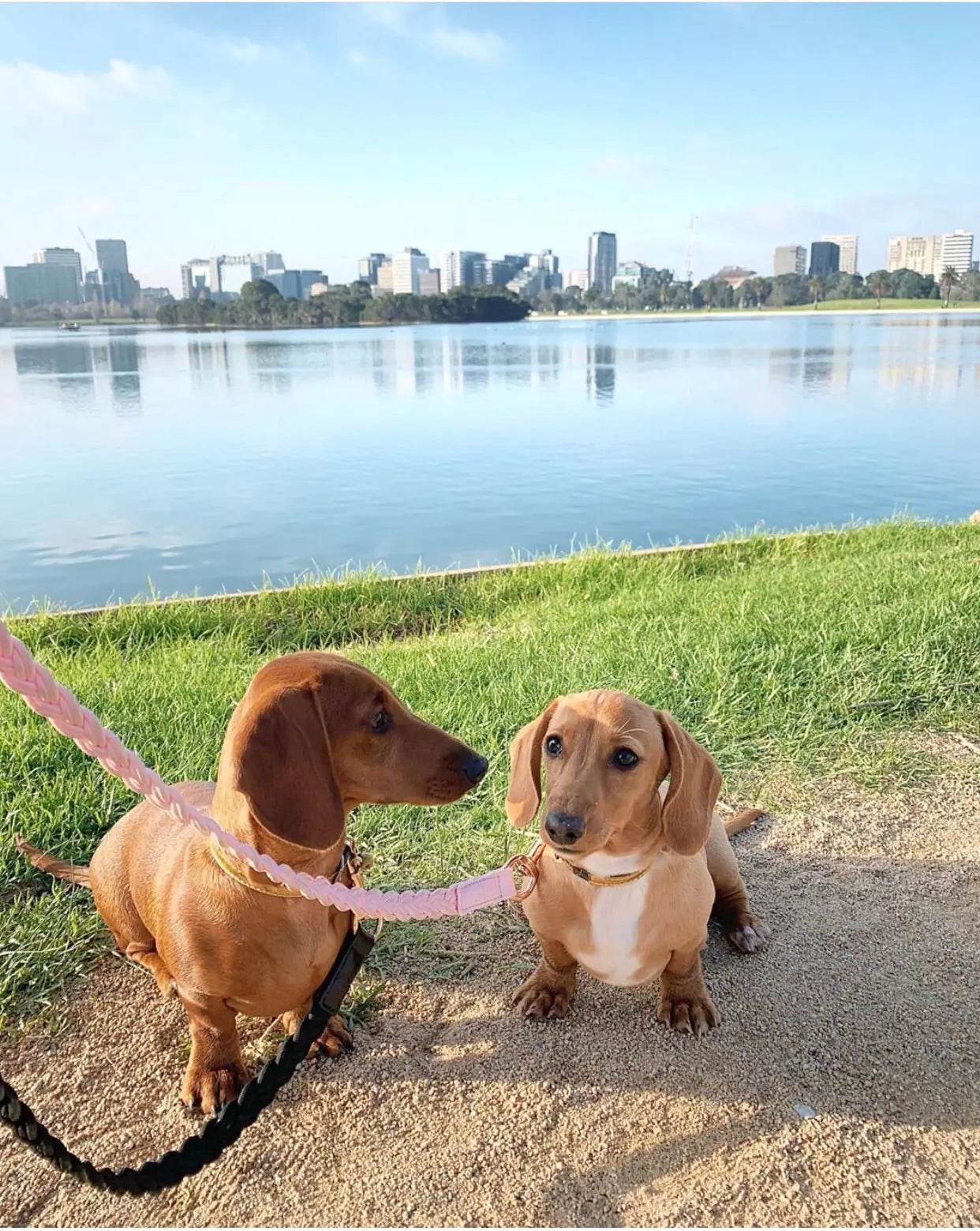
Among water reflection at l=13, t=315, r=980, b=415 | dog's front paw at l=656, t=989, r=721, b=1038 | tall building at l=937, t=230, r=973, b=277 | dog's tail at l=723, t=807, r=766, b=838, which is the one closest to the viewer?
dog's front paw at l=656, t=989, r=721, b=1038

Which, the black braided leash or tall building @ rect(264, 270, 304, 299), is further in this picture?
tall building @ rect(264, 270, 304, 299)

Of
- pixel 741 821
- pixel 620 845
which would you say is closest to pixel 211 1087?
pixel 620 845

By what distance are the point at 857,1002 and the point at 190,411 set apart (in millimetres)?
19776

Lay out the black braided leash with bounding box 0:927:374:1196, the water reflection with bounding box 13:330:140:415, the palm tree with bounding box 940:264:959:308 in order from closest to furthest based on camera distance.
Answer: the black braided leash with bounding box 0:927:374:1196 < the water reflection with bounding box 13:330:140:415 < the palm tree with bounding box 940:264:959:308

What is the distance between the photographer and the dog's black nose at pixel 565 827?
220 cm

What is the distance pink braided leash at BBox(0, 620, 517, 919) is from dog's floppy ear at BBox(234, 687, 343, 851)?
0.29 feet

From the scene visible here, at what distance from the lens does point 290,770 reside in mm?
2084

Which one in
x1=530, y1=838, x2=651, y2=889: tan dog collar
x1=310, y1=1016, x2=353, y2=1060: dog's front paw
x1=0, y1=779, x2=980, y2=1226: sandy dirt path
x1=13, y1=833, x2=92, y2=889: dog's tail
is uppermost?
x1=530, y1=838, x2=651, y2=889: tan dog collar

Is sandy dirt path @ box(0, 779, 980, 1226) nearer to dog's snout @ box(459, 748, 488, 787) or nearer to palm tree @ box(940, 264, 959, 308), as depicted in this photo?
dog's snout @ box(459, 748, 488, 787)

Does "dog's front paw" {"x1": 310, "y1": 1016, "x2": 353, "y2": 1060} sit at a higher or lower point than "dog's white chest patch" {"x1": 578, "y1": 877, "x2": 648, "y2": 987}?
lower

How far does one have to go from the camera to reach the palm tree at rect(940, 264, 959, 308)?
308ft

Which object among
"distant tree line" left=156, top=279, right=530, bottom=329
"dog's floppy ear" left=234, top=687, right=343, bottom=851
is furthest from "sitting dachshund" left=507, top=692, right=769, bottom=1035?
"distant tree line" left=156, top=279, right=530, bottom=329

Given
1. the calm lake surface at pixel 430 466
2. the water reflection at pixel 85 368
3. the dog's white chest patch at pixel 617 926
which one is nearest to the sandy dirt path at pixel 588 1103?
the dog's white chest patch at pixel 617 926

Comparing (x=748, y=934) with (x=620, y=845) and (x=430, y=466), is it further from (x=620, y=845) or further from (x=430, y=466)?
(x=430, y=466)
